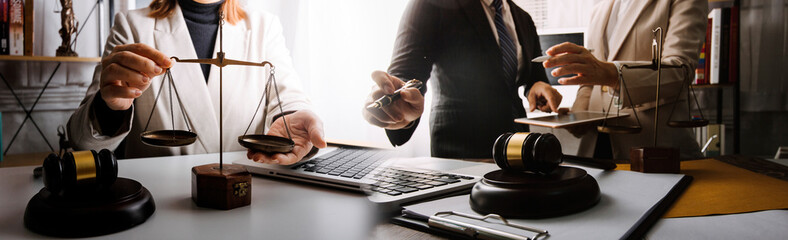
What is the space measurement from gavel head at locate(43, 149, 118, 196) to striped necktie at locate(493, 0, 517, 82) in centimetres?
83

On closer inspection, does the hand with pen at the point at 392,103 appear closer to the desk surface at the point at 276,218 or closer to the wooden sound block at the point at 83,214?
the desk surface at the point at 276,218

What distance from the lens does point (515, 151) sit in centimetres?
52

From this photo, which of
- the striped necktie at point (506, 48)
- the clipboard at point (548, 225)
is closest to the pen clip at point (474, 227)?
the clipboard at point (548, 225)

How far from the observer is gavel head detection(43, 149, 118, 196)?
0.44 metres

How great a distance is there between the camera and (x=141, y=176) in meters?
0.73

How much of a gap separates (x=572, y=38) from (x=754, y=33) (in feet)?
1.37

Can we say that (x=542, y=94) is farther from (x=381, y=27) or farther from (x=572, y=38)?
(x=381, y=27)

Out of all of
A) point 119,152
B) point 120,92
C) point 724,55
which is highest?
point 724,55

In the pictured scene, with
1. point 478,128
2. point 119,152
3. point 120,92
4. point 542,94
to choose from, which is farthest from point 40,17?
point 542,94

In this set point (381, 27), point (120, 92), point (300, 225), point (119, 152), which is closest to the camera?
point (300, 225)

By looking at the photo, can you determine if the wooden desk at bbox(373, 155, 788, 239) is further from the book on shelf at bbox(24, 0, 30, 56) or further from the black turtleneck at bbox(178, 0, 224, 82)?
the book on shelf at bbox(24, 0, 30, 56)

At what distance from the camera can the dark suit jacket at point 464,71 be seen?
1.08 meters

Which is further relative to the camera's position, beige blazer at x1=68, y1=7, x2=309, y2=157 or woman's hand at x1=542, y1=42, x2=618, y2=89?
beige blazer at x1=68, y1=7, x2=309, y2=157

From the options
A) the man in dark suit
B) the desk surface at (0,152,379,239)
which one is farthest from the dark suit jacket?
the desk surface at (0,152,379,239)
